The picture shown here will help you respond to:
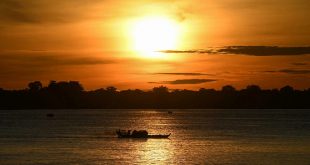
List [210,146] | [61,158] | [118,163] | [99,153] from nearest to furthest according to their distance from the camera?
[118,163]
[61,158]
[99,153]
[210,146]

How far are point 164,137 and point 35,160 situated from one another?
54.0 meters

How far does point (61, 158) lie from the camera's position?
81.5 meters

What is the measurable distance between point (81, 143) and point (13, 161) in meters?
33.7

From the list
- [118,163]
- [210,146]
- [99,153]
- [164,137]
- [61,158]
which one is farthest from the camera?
[164,137]

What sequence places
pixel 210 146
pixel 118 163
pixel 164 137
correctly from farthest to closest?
pixel 164 137 → pixel 210 146 → pixel 118 163

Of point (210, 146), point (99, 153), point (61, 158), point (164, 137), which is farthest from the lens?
point (164, 137)

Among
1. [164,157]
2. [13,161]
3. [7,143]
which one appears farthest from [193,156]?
[7,143]

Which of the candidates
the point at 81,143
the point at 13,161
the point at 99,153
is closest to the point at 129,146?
the point at 81,143

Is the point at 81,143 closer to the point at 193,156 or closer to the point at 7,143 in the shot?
the point at 7,143

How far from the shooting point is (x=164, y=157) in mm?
85500

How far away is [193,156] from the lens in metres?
86.5

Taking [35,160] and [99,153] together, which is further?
[99,153]

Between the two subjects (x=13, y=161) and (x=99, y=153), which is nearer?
(x=13, y=161)

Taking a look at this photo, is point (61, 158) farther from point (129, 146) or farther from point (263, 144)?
point (263, 144)
